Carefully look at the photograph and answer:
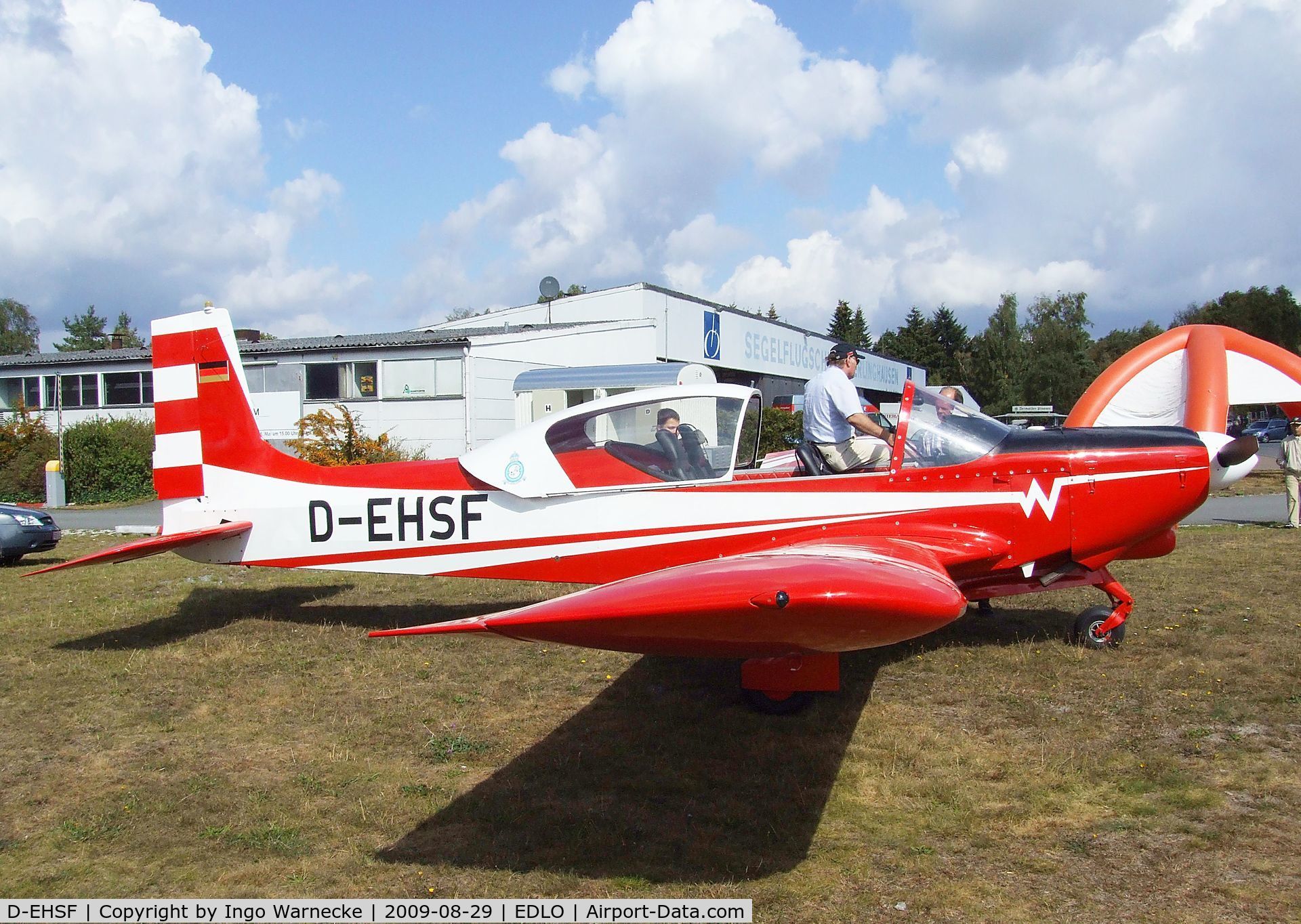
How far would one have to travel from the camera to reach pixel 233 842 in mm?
3863

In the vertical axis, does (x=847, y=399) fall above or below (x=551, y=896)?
above

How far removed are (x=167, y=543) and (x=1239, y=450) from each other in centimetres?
767

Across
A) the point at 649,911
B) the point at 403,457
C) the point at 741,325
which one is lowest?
the point at 649,911

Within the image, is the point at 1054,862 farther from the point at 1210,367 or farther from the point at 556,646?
the point at 1210,367

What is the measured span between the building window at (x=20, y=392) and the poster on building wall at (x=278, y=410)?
10.5 metres

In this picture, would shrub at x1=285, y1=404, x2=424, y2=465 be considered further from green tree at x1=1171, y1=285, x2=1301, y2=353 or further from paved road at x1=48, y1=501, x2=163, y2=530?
green tree at x1=1171, y1=285, x2=1301, y2=353

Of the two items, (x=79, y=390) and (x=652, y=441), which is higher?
(x=79, y=390)

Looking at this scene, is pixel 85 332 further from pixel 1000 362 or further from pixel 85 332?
pixel 1000 362

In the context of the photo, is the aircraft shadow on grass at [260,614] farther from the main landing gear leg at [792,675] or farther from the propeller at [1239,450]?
the propeller at [1239,450]

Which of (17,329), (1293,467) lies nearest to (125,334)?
(17,329)

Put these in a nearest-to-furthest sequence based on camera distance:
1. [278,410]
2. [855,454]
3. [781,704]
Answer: [781,704], [855,454], [278,410]

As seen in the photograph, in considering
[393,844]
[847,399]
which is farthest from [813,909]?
[847,399]

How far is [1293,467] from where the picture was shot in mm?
12898

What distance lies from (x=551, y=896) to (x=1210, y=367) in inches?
374
